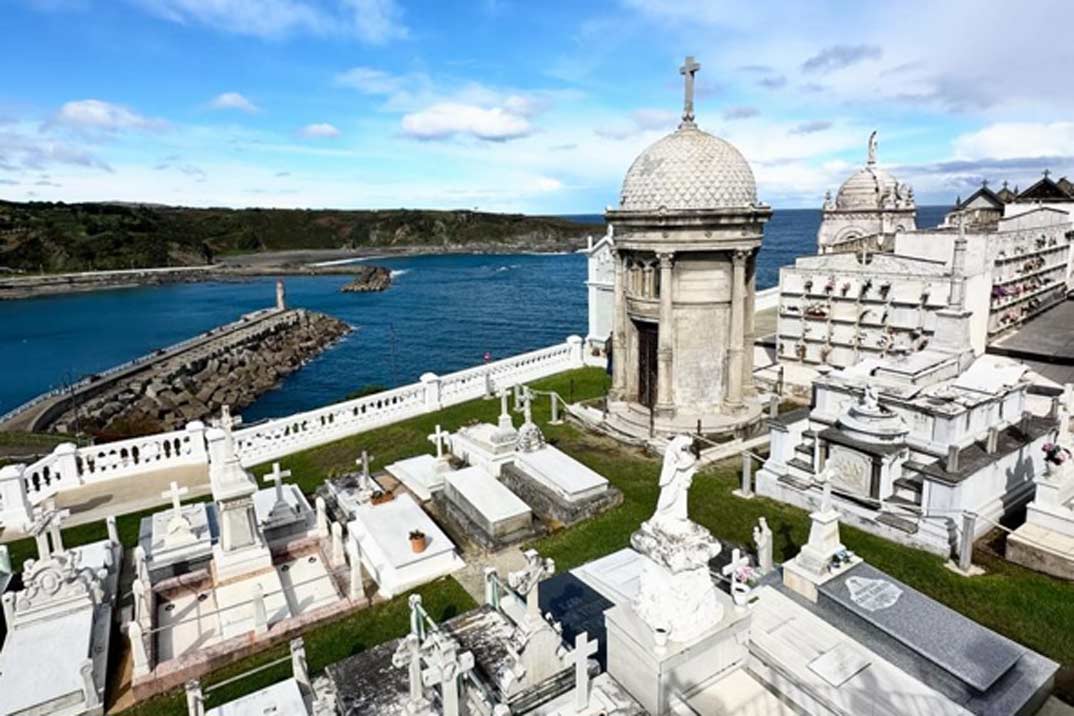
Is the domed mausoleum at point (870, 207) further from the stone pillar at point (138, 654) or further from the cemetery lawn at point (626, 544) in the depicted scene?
the stone pillar at point (138, 654)

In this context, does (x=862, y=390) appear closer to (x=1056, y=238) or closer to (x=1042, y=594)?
(x=1042, y=594)

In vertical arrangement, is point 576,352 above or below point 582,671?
below

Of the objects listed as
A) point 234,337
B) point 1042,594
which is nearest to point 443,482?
point 1042,594

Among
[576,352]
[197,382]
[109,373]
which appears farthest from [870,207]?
[109,373]

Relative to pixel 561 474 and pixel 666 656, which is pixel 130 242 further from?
pixel 666 656

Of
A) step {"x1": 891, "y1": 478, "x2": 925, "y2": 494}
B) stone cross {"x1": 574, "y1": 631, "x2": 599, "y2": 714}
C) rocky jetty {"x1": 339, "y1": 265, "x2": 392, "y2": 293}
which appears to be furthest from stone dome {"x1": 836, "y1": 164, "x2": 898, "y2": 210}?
rocky jetty {"x1": 339, "y1": 265, "x2": 392, "y2": 293}

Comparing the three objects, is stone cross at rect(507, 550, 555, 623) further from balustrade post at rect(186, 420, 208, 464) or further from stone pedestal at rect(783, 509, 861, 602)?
balustrade post at rect(186, 420, 208, 464)

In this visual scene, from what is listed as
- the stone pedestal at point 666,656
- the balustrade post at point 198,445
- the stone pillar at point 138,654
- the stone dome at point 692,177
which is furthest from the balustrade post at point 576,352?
the stone pedestal at point 666,656
